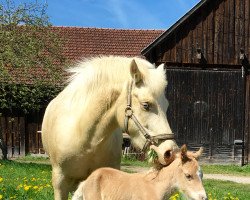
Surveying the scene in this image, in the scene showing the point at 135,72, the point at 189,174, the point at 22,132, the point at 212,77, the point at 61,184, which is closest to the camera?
the point at 189,174

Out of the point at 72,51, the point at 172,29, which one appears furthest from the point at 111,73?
the point at 72,51

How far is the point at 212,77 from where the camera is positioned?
2511 centimetres

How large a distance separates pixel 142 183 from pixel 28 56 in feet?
63.2

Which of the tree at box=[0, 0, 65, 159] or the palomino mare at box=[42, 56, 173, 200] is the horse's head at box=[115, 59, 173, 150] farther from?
the tree at box=[0, 0, 65, 159]

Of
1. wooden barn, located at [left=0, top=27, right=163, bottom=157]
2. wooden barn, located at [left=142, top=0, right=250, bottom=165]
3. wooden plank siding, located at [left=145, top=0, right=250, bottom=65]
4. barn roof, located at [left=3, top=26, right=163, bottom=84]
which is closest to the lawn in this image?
wooden barn, located at [left=142, top=0, right=250, bottom=165]

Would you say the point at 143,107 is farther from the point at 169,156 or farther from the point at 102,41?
the point at 102,41

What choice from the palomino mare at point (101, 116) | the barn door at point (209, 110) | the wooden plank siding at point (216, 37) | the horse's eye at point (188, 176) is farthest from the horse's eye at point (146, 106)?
Answer: the barn door at point (209, 110)

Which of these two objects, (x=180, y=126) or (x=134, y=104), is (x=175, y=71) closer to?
(x=180, y=126)

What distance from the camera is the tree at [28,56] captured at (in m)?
23.7

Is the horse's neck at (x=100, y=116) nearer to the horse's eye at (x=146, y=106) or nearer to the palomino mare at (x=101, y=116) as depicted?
the palomino mare at (x=101, y=116)

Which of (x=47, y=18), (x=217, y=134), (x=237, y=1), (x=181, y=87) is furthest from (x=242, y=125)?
(x=47, y=18)

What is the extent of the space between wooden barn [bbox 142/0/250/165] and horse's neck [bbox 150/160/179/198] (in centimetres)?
1911

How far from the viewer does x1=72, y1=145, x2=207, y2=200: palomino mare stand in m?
5.05

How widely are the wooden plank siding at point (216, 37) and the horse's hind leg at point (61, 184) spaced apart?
61.2 ft
